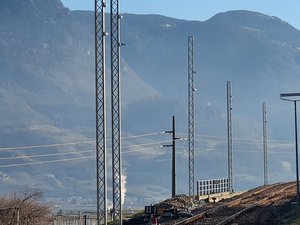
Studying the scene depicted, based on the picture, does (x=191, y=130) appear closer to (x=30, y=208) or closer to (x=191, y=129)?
(x=191, y=129)

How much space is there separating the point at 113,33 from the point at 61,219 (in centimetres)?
2927

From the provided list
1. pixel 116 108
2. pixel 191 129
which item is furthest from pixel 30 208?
pixel 191 129

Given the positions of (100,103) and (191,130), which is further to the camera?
(191,130)

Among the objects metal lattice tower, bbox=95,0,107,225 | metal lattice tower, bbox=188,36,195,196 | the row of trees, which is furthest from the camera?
metal lattice tower, bbox=188,36,195,196

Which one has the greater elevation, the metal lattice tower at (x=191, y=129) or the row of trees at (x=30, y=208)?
the metal lattice tower at (x=191, y=129)

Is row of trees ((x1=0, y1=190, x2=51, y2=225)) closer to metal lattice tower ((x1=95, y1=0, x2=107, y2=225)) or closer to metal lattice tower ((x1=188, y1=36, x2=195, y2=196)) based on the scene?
metal lattice tower ((x1=95, y1=0, x2=107, y2=225))

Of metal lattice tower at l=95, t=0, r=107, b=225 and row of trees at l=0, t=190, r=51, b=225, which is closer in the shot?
A: metal lattice tower at l=95, t=0, r=107, b=225

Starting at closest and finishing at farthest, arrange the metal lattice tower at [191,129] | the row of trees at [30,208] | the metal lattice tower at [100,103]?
the metal lattice tower at [100,103], the row of trees at [30,208], the metal lattice tower at [191,129]

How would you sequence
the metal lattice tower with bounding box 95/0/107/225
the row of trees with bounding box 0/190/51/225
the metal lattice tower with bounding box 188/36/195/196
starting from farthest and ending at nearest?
the metal lattice tower with bounding box 188/36/195/196
the row of trees with bounding box 0/190/51/225
the metal lattice tower with bounding box 95/0/107/225

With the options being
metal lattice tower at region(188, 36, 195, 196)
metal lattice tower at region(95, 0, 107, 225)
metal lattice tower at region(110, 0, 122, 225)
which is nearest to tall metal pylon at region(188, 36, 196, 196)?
metal lattice tower at region(188, 36, 195, 196)

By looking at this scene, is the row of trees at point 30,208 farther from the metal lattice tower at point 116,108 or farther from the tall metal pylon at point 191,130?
the tall metal pylon at point 191,130

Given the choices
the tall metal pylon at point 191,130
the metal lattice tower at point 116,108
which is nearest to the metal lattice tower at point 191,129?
the tall metal pylon at point 191,130

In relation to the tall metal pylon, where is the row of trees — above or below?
below

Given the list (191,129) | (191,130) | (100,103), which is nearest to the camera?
(100,103)
